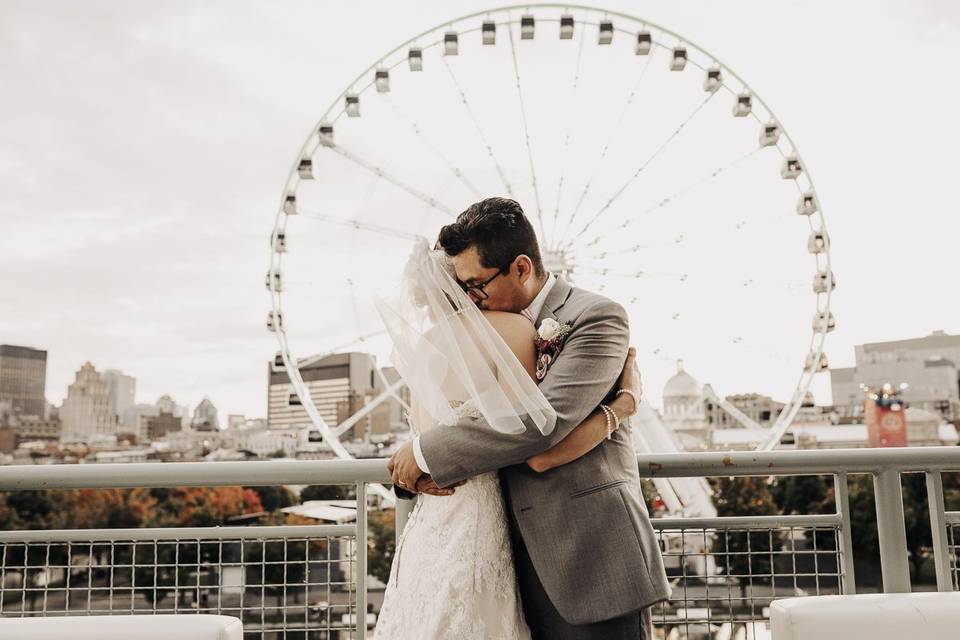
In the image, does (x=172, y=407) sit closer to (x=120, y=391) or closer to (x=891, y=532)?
(x=120, y=391)

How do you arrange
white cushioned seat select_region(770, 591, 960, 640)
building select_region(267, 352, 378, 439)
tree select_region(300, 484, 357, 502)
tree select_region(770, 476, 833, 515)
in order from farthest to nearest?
building select_region(267, 352, 378, 439)
tree select_region(770, 476, 833, 515)
tree select_region(300, 484, 357, 502)
white cushioned seat select_region(770, 591, 960, 640)

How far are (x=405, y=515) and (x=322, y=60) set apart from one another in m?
56.1

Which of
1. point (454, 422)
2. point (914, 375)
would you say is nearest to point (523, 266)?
point (454, 422)

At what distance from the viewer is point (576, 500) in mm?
2080

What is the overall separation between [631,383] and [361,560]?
3.24 feet

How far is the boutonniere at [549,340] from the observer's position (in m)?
2.20

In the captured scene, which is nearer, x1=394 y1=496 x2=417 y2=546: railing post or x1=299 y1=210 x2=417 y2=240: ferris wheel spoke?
x1=394 y1=496 x2=417 y2=546: railing post

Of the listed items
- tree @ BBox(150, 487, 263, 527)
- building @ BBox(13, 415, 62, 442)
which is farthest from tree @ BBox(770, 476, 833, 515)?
building @ BBox(13, 415, 62, 442)

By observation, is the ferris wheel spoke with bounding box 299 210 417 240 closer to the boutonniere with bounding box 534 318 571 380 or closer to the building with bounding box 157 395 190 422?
the boutonniere with bounding box 534 318 571 380

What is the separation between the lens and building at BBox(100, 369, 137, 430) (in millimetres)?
75938

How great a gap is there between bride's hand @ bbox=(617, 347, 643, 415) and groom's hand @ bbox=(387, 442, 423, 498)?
1.75 feet

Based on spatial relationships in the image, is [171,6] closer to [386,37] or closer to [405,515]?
[386,37]

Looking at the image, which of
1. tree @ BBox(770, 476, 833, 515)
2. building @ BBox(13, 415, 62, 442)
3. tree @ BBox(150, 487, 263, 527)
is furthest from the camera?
building @ BBox(13, 415, 62, 442)

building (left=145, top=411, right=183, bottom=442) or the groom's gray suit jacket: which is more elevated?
building (left=145, top=411, right=183, bottom=442)
